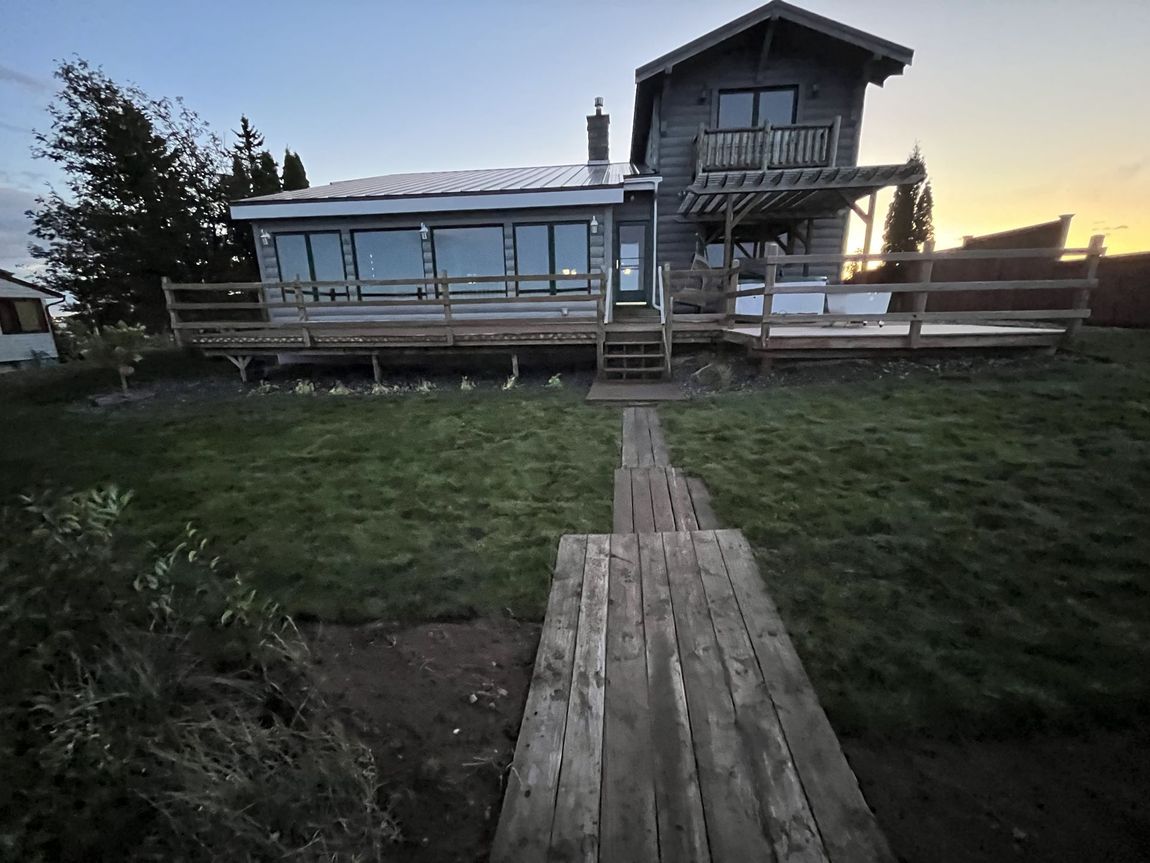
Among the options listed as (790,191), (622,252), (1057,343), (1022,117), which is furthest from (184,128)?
(1057,343)

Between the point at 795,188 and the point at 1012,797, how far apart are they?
10.1 metres

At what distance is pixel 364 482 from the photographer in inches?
185

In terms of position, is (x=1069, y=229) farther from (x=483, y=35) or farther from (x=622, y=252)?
(x=483, y=35)

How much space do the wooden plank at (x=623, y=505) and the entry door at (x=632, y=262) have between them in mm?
9302

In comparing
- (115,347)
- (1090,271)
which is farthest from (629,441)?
(115,347)

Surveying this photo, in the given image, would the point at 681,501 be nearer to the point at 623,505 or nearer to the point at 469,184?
the point at 623,505

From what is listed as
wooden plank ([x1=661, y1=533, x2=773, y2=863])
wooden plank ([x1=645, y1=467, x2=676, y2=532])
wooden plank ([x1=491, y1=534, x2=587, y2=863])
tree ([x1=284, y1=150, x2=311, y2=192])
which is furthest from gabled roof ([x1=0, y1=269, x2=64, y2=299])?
wooden plank ([x1=661, y1=533, x2=773, y2=863])

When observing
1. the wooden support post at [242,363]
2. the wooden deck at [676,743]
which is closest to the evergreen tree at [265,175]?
the wooden support post at [242,363]

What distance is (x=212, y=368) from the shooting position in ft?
38.5

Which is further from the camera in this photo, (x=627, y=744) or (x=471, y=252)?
(x=471, y=252)

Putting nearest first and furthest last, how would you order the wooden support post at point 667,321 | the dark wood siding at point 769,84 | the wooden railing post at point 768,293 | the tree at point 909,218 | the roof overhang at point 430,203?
the wooden railing post at point 768,293, the wooden support post at point 667,321, the roof overhang at point 430,203, the dark wood siding at point 769,84, the tree at point 909,218

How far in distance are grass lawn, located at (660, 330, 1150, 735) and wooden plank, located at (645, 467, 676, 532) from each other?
1.05 feet

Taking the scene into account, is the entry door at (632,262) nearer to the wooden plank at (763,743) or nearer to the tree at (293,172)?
the wooden plank at (763,743)

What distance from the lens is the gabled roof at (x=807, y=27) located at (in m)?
10.5
